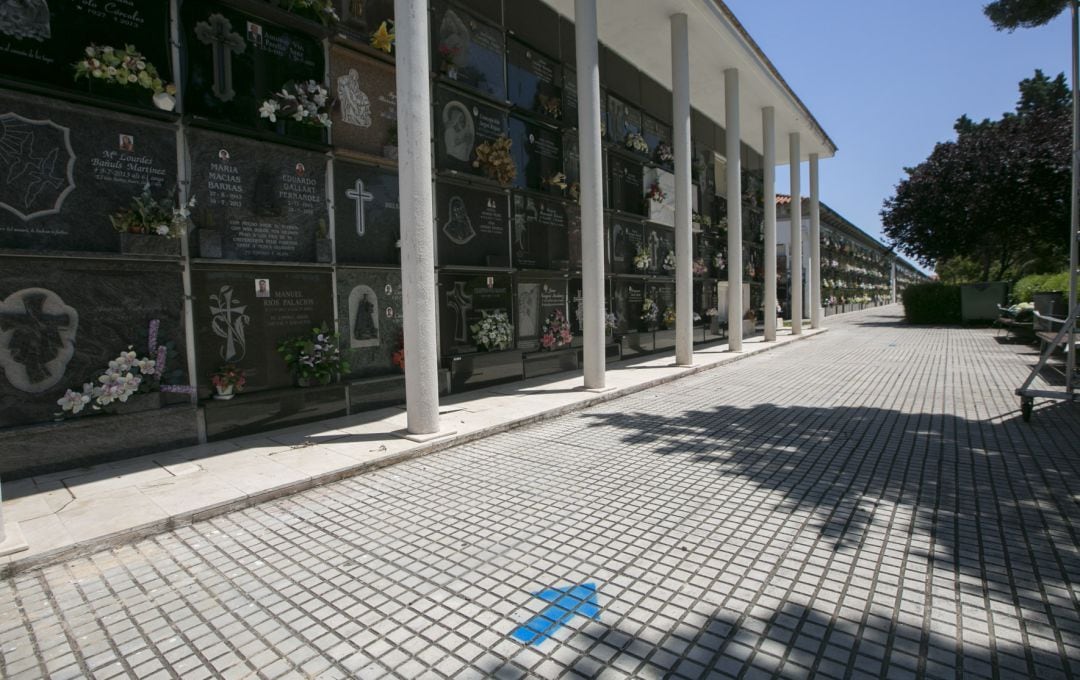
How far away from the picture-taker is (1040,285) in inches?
733

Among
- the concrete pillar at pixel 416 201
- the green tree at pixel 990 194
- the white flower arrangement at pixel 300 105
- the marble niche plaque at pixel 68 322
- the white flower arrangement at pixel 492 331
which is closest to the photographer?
the marble niche plaque at pixel 68 322

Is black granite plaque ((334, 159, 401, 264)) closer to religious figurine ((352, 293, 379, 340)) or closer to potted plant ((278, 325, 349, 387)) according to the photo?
religious figurine ((352, 293, 379, 340))

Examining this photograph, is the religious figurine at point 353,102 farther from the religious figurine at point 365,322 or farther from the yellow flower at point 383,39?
the religious figurine at point 365,322

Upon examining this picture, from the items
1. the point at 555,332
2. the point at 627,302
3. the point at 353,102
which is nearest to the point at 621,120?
the point at 627,302

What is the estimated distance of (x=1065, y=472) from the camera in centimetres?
443

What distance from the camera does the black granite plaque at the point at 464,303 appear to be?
334 inches

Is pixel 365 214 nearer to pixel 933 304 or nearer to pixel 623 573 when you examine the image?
pixel 623 573

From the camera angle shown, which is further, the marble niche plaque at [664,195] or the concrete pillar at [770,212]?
the concrete pillar at [770,212]

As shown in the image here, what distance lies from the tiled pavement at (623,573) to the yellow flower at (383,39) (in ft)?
18.3

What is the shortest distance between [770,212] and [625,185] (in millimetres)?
6161

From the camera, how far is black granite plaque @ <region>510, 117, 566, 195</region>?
10031 millimetres

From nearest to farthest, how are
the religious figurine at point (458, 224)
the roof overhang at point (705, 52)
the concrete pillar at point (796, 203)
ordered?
the religious figurine at point (458, 224) < the roof overhang at point (705, 52) < the concrete pillar at point (796, 203)

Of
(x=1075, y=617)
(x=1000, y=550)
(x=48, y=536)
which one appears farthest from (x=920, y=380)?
(x=48, y=536)

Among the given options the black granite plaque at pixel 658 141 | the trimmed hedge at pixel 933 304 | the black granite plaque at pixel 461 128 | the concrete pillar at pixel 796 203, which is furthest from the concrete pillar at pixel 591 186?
the trimmed hedge at pixel 933 304
